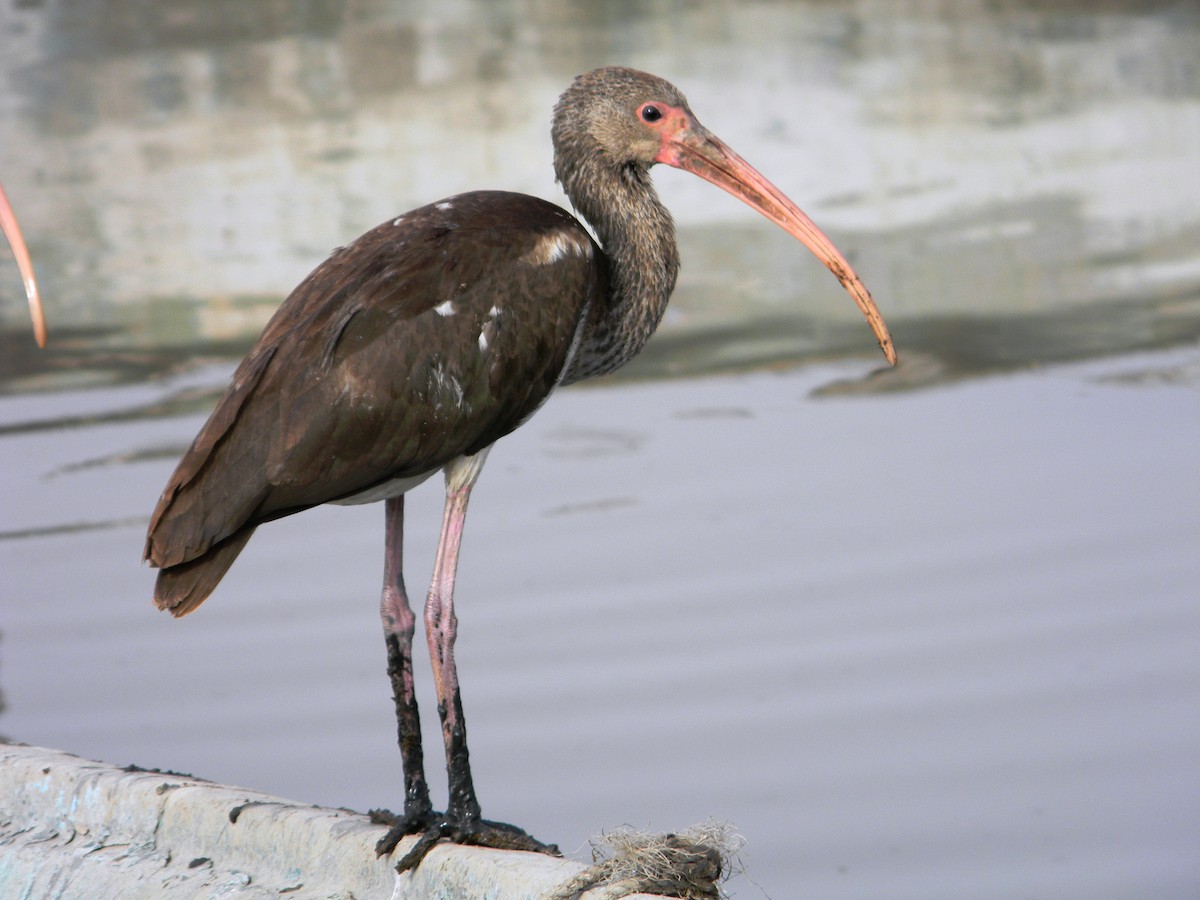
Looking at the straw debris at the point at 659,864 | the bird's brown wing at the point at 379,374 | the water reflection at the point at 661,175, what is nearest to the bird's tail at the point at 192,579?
the bird's brown wing at the point at 379,374

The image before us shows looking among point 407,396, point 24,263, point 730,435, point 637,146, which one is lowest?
point 730,435

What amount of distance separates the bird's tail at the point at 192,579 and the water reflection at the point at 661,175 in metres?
8.93

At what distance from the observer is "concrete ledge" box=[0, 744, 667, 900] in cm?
414

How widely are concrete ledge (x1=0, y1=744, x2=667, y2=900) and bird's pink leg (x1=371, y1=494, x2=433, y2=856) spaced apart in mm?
116

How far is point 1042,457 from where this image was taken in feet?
31.9

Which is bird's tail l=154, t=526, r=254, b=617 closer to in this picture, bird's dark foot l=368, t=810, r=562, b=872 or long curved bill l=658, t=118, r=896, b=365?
bird's dark foot l=368, t=810, r=562, b=872

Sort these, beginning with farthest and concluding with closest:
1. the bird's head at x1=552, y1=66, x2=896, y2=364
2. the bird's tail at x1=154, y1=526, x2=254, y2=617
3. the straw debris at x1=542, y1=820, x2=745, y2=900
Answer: the bird's head at x1=552, y1=66, x2=896, y2=364 → the bird's tail at x1=154, y1=526, x2=254, y2=617 → the straw debris at x1=542, y1=820, x2=745, y2=900

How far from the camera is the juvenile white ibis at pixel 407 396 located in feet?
13.5

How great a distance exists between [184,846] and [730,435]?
640 centimetres

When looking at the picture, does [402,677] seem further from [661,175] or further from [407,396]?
[661,175]

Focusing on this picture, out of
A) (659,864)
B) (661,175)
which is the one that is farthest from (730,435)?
(659,864)

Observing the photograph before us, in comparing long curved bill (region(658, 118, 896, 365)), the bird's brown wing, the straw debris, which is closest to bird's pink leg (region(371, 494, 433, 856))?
the bird's brown wing

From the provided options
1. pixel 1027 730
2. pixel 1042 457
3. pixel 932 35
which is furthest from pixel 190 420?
pixel 932 35

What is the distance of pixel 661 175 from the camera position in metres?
15.7
